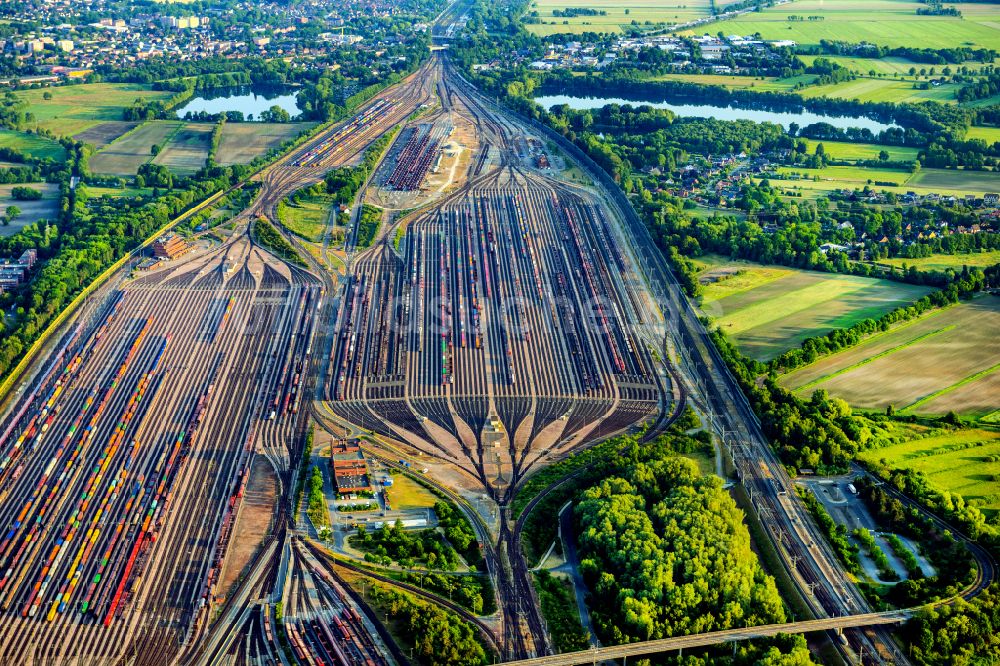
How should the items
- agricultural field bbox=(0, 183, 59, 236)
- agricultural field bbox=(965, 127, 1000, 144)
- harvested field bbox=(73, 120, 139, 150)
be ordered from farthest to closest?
harvested field bbox=(73, 120, 139, 150) → agricultural field bbox=(965, 127, 1000, 144) → agricultural field bbox=(0, 183, 59, 236)

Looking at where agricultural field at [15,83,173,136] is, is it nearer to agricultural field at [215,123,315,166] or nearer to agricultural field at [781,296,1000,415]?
agricultural field at [215,123,315,166]

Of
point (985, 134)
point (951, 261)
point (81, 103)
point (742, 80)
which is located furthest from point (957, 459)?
point (81, 103)

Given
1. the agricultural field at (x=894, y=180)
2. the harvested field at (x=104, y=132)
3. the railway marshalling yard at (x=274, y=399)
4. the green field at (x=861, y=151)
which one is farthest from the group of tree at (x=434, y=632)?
the harvested field at (x=104, y=132)

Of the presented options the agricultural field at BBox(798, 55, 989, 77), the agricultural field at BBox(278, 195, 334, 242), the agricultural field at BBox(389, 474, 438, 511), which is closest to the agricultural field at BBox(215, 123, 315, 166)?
the agricultural field at BBox(278, 195, 334, 242)

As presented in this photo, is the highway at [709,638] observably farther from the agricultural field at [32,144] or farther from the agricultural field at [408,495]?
the agricultural field at [32,144]

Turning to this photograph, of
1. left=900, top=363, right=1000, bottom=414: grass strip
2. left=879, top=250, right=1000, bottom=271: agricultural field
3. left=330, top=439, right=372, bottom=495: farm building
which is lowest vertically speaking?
left=330, top=439, right=372, bottom=495: farm building

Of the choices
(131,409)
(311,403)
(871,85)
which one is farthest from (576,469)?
(871,85)

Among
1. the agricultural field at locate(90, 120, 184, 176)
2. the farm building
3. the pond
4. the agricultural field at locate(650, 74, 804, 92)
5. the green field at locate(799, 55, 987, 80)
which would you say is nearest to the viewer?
the farm building
